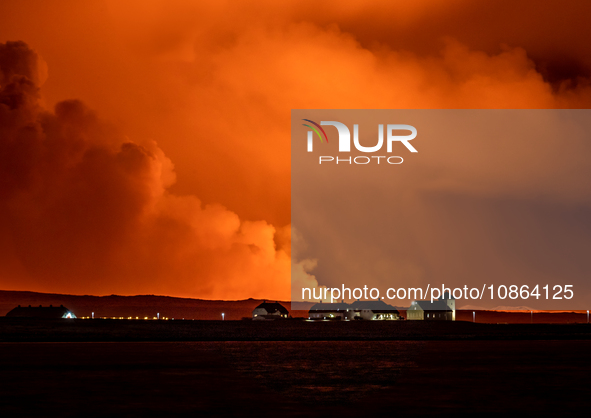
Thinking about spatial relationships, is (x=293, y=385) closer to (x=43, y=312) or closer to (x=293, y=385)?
(x=293, y=385)

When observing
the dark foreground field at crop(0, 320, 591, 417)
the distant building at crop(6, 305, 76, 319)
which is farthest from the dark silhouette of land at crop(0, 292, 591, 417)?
the distant building at crop(6, 305, 76, 319)

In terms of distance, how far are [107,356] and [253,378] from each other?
15167mm

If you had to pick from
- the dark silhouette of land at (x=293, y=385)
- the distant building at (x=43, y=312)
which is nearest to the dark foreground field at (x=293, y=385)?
the dark silhouette of land at (x=293, y=385)

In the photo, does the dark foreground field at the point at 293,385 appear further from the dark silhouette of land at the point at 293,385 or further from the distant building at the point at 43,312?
the distant building at the point at 43,312

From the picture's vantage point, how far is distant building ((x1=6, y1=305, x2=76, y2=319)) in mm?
173750

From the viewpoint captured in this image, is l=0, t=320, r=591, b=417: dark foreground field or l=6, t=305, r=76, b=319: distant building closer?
l=0, t=320, r=591, b=417: dark foreground field

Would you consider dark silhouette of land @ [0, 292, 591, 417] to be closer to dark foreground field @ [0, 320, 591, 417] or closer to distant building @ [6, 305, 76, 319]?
dark foreground field @ [0, 320, 591, 417]

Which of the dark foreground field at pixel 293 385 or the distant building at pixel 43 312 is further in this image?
the distant building at pixel 43 312

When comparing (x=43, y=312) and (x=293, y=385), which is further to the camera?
(x=43, y=312)

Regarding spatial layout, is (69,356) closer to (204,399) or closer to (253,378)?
(253,378)

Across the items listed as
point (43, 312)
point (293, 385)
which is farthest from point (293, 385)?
point (43, 312)

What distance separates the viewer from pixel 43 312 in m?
176

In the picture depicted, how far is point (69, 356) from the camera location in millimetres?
38094

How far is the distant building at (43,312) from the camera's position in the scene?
173750 mm
